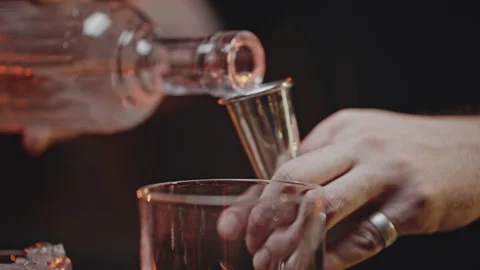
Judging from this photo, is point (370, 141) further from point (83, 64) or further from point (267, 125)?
point (83, 64)

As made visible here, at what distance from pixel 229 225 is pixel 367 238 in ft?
0.70

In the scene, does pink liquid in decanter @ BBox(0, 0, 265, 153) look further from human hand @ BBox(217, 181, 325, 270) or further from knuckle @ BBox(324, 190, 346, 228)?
A: human hand @ BBox(217, 181, 325, 270)

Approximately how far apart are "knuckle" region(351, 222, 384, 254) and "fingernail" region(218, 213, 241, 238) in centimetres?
20

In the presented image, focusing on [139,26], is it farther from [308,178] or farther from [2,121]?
[308,178]

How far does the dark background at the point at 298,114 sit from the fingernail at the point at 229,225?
3.21ft

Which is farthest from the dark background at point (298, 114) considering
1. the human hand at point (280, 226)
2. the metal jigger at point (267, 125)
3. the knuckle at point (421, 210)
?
the human hand at point (280, 226)

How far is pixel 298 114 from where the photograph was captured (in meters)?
1.56

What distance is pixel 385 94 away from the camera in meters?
1.41

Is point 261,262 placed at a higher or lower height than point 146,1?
lower

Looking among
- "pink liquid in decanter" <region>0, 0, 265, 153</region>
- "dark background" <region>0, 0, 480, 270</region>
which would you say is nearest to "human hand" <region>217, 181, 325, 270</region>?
"pink liquid in decanter" <region>0, 0, 265, 153</region>

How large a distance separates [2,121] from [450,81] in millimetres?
822

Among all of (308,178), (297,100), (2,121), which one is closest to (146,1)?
(297,100)

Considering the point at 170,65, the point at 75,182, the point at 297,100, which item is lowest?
the point at 75,182

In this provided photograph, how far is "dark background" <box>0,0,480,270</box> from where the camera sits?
135cm
